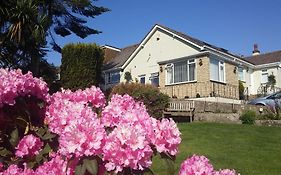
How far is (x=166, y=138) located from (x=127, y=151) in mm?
298

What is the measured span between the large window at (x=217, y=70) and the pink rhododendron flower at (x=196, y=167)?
26.7 meters

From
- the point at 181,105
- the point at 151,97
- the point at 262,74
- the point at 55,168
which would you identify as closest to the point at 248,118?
the point at 181,105

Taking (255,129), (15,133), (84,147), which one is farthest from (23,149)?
A: (255,129)

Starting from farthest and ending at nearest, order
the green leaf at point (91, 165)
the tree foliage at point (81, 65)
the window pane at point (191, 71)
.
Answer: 1. the window pane at point (191, 71)
2. the tree foliage at point (81, 65)
3. the green leaf at point (91, 165)

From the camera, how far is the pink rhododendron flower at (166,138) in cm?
207

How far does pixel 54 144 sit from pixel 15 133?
0.83 feet

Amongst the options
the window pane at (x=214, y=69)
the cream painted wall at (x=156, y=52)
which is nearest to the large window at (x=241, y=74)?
the window pane at (x=214, y=69)

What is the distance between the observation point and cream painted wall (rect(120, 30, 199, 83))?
1226 inches

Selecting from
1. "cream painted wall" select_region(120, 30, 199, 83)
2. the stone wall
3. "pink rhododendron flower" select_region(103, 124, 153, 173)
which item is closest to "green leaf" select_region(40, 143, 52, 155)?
"pink rhododendron flower" select_region(103, 124, 153, 173)

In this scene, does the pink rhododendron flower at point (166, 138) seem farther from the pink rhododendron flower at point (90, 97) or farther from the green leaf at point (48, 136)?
the pink rhododendron flower at point (90, 97)

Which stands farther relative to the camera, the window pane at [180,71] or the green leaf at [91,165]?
the window pane at [180,71]

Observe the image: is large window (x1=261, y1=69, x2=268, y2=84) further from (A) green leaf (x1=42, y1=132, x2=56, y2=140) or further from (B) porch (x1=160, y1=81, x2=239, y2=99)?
(A) green leaf (x1=42, y1=132, x2=56, y2=140)

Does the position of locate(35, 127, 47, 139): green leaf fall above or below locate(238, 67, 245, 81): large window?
below

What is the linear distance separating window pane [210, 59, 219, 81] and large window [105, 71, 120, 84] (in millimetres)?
10199
